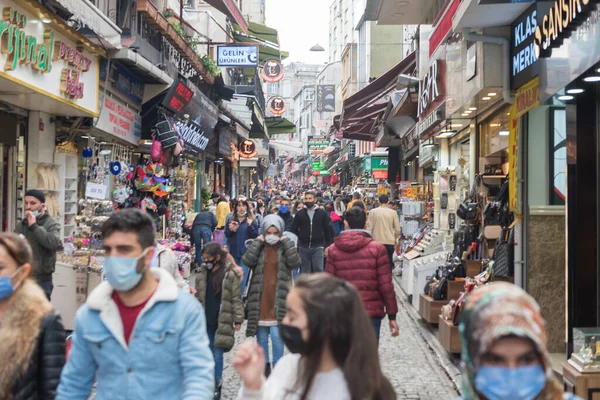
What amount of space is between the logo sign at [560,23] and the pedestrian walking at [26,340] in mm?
4273

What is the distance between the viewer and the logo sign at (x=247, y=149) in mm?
35844

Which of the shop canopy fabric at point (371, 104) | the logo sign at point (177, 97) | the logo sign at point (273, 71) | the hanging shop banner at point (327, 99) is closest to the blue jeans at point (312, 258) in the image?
the logo sign at point (177, 97)

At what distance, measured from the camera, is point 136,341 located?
3074 mm

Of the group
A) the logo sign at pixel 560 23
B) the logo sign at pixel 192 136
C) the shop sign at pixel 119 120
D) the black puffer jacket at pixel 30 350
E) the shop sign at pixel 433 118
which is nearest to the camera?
the black puffer jacket at pixel 30 350

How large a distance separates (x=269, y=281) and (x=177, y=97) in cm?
880

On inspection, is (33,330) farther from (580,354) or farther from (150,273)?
(580,354)

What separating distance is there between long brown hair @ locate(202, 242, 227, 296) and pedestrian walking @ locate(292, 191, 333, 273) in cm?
544

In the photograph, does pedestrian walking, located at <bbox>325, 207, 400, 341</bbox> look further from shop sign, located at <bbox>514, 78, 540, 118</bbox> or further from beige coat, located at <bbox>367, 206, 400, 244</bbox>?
beige coat, located at <bbox>367, 206, 400, 244</bbox>

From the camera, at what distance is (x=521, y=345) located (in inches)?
90.1

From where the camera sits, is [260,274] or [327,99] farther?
[327,99]

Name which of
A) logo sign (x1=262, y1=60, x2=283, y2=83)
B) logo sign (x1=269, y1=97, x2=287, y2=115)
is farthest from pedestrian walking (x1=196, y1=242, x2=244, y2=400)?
logo sign (x1=269, y1=97, x2=287, y2=115)

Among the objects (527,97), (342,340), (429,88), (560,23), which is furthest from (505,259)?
(342,340)

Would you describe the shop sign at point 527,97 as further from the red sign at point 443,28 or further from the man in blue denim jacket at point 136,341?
the man in blue denim jacket at point 136,341

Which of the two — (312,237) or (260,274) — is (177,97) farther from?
(260,274)
